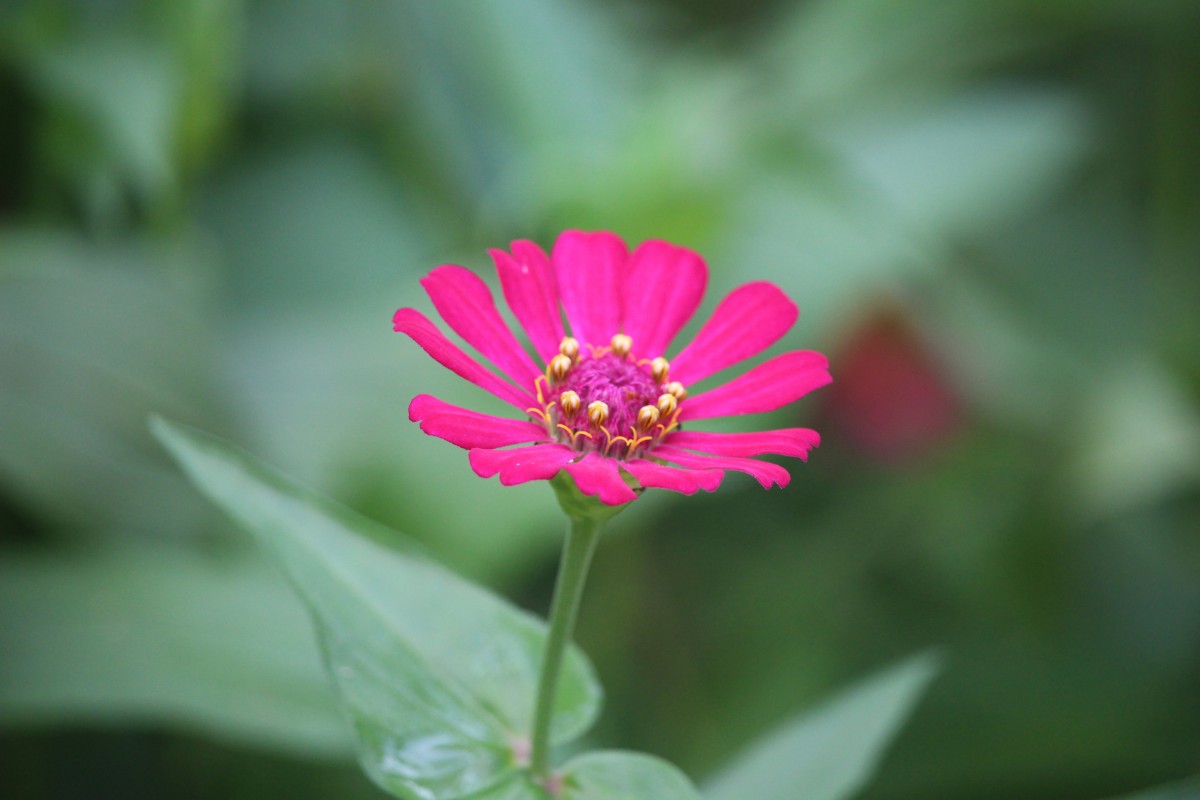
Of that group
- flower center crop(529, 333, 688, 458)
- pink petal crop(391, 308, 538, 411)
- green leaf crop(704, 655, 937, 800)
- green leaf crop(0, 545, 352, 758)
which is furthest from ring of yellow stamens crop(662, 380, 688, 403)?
green leaf crop(0, 545, 352, 758)

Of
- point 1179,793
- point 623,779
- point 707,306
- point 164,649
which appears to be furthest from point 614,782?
point 707,306

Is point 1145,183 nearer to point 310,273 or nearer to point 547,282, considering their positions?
point 310,273

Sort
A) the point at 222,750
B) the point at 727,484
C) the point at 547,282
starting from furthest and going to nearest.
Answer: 1. the point at 727,484
2. the point at 222,750
3. the point at 547,282

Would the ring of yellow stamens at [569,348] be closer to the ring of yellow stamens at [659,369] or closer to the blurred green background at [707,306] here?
the ring of yellow stamens at [659,369]

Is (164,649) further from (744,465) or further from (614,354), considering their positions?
(744,465)

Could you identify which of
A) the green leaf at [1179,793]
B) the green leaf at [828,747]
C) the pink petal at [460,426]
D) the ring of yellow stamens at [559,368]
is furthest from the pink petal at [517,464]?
the green leaf at [1179,793]

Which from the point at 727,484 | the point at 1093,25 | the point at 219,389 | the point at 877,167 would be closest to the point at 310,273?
the point at 219,389

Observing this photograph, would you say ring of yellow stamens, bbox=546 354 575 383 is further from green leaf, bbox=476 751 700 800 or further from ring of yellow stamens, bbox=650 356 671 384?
green leaf, bbox=476 751 700 800
